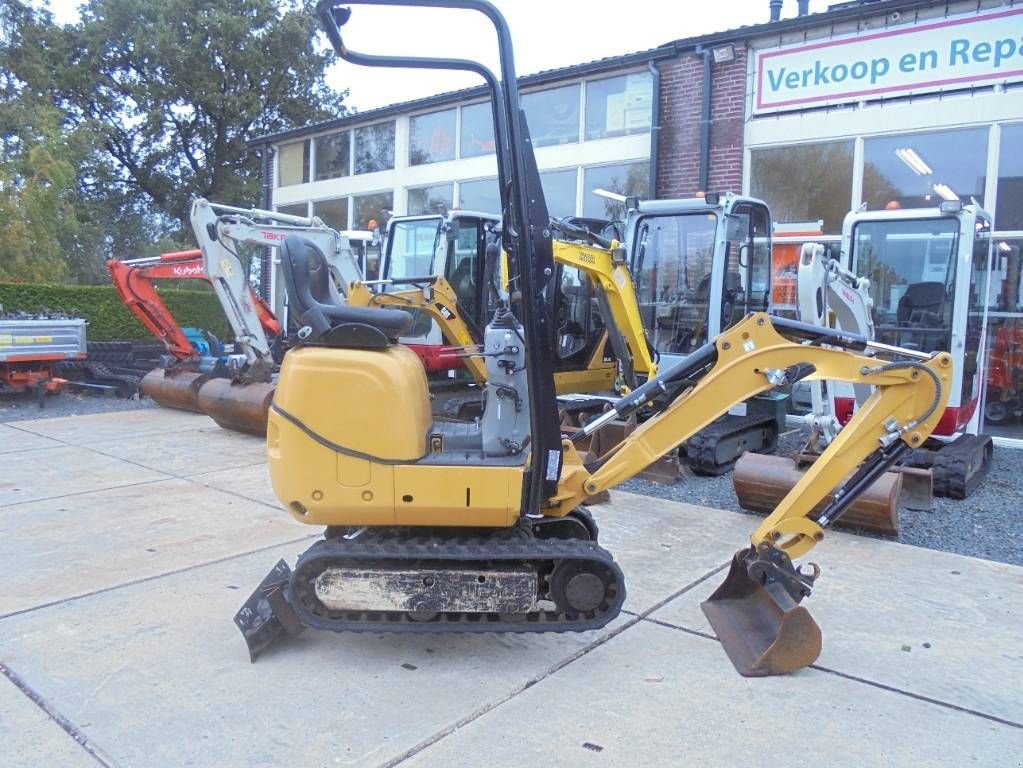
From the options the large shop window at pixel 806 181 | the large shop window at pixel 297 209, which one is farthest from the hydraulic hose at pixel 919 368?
the large shop window at pixel 297 209

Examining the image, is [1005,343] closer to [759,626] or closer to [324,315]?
[759,626]

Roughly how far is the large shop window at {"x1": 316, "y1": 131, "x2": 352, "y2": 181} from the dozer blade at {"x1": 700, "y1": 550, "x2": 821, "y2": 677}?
14.1 m

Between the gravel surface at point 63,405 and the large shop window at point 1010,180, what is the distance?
11387 millimetres

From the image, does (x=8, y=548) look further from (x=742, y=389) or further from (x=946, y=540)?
(x=946, y=540)

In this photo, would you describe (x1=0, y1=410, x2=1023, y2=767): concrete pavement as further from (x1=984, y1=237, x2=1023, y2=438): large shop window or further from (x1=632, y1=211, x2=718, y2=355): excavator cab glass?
(x1=984, y1=237, x2=1023, y2=438): large shop window

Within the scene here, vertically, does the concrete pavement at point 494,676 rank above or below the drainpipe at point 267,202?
below

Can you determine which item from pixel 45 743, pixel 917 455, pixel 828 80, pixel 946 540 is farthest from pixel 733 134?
pixel 45 743

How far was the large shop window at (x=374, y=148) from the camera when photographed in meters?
15.4

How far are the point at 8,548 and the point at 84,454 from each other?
3258 mm

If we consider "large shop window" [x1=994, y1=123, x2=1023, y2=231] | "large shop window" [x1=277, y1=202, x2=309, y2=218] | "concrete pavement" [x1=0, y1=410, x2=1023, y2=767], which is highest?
"large shop window" [x1=277, y1=202, x2=309, y2=218]

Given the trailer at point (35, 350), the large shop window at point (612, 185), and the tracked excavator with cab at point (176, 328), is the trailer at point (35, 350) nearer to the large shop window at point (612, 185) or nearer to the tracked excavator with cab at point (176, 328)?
the tracked excavator with cab at point (176, 328)

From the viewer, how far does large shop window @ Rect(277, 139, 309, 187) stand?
684 inches

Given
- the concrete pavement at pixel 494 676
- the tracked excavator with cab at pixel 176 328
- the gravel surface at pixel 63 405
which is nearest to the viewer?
the concrete pavement at pixel 494 676

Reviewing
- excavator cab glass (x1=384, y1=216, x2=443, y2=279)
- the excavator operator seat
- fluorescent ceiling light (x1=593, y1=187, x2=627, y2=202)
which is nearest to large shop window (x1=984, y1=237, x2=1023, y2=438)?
fluorescent ceiling light (x1=593, y1=187, x2=627, y2=202)
